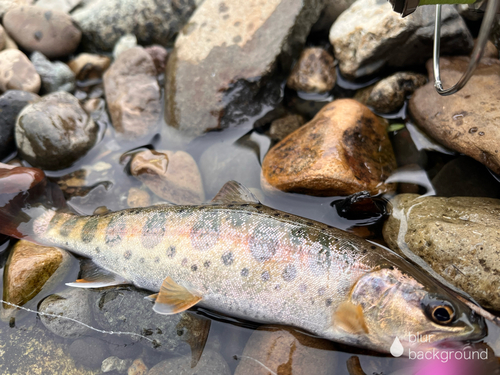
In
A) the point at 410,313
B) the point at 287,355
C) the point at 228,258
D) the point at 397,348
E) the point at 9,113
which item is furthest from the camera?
the point at 9,113

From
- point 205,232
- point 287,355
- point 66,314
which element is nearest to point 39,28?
point 66,314

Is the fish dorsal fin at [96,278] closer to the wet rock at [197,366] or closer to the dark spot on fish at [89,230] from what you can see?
the dark spot on fish at [89,230]

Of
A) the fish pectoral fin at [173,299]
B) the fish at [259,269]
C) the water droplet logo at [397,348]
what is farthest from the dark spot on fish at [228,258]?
the water droplet logo at [397,348]

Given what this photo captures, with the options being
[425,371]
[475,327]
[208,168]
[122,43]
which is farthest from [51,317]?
[122,43]

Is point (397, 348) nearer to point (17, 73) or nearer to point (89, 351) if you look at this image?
point (89, 351)

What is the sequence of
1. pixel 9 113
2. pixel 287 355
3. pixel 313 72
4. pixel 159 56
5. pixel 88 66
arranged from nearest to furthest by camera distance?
1. pixel 287 355
2. pixel 9 113
3. pixel 313 72
4. pixel 159 56
5. pixel 88 66

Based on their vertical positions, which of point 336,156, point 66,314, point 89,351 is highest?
point 336,156

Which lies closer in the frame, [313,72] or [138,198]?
[138,198]

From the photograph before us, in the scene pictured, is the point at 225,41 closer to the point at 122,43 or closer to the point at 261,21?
the point at 261,21
